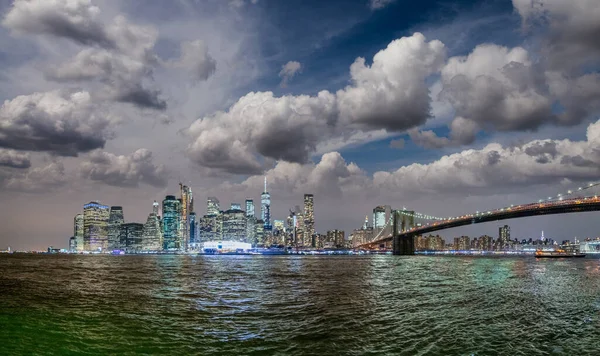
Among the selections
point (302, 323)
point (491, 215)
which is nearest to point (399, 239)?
point (491, 215)

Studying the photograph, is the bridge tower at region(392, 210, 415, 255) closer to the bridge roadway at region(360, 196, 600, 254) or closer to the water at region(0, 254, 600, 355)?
the bridge roadway at region(360, 196, 600, 254)

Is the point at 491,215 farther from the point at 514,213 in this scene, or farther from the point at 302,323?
the point at 302,323

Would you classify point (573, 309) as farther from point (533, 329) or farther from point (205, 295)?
point (205, 295)

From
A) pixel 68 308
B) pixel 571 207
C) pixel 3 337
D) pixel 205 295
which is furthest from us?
pixel 571 207

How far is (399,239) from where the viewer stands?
18912 centimetres

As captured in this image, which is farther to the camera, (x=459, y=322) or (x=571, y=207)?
(x=571, y=207)

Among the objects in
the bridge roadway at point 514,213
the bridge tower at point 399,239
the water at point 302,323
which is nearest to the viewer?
the water at point 302,323

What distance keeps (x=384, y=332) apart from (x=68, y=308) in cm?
2201

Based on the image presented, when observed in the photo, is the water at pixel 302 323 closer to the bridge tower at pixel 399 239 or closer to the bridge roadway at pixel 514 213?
the bridge roadway at pixel 514 213

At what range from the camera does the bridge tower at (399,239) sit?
616ft

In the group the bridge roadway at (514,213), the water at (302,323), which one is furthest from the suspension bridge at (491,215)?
the water at (302,323)

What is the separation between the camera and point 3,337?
2080cm

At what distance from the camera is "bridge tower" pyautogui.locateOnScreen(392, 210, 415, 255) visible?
187750 millimetres

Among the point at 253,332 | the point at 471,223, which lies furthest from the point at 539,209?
the point at 253,332
